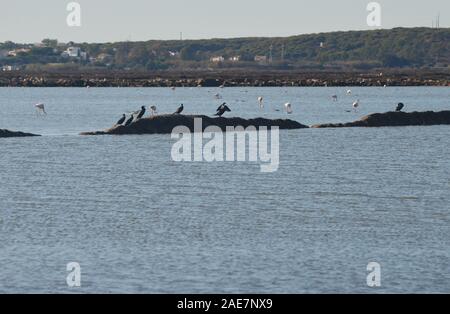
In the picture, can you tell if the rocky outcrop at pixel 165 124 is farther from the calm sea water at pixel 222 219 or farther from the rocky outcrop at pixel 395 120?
the rocky outcrop at pixel 395 120

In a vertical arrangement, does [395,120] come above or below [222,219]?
below

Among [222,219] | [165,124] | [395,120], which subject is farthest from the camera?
[395,120]

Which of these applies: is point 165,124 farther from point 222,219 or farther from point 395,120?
point 222,219

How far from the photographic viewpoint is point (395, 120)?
2334 inches

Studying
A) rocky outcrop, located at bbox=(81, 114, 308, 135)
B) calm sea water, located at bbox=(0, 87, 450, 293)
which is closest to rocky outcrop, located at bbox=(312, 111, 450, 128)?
rocky outcrop, located at bbox=(81, 114, 308, 135)

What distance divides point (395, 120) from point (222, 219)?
3366 centimetres

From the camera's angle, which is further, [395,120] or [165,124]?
[395,120]

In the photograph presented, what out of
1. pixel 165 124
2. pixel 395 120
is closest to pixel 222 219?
pixel 165 124

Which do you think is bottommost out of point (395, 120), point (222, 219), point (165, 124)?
point (395, 120)

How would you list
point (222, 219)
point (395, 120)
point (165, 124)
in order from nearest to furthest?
point (222, 219) → point (165, 124) → point (395, 120)

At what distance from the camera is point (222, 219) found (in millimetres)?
26812

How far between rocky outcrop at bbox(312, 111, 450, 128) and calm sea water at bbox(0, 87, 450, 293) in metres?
11.0

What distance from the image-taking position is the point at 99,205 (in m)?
29.5

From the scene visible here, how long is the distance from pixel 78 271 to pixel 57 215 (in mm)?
6915
